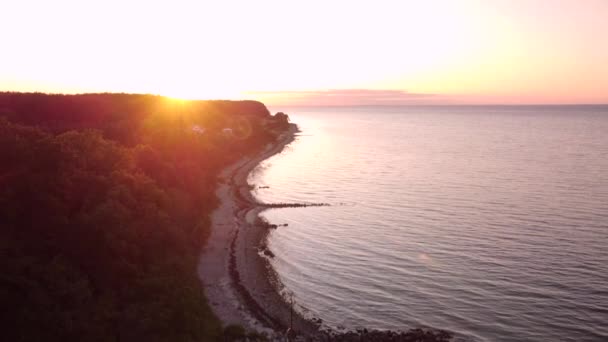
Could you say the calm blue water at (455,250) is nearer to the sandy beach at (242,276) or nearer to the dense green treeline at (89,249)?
the sandy beach at (242,276)

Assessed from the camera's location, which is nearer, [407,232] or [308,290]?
[308,290]

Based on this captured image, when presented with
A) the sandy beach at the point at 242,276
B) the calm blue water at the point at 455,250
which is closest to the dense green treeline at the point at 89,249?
the sandy beach at the point at 242,276

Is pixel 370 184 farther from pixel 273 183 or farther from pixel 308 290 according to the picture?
pixel 308 290

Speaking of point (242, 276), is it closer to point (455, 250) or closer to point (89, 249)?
point (89, 249)

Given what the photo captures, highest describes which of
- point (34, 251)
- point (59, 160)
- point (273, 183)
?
point (59, 160)

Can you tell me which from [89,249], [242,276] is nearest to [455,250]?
[242,276]

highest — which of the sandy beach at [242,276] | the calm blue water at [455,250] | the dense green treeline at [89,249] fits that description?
the dense green treeline at [89,249]

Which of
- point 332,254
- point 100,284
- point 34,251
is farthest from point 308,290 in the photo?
point 34,251

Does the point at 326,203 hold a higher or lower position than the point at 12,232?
lower
